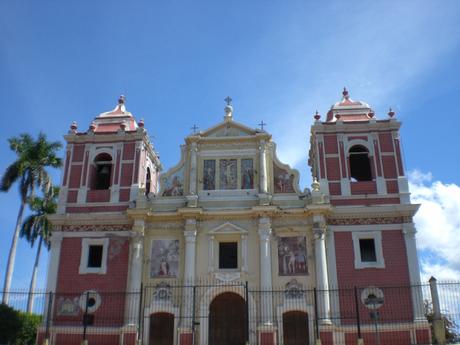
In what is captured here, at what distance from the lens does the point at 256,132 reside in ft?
82.6

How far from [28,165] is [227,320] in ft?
54.9

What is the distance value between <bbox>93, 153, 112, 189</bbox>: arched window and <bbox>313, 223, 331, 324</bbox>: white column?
444 inches

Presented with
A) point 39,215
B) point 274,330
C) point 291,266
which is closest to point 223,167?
point 291,266

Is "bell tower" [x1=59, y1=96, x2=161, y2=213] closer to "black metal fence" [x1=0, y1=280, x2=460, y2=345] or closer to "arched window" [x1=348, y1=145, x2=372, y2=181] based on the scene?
"black metal fence" [x1=0, y1=280, x2=460, y2=345]

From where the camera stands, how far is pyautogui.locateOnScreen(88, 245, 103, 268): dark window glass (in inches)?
938

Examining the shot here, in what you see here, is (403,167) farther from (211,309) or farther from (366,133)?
(211,309)

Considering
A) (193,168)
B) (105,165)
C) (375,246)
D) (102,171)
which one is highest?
(105,165)

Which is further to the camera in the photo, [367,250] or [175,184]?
[175,184]

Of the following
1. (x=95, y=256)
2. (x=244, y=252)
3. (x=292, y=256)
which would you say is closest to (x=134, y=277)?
(x=95, y=256)

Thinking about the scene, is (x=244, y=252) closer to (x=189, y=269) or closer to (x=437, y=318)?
(x=189, y=269)

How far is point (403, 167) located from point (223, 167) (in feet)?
28.9

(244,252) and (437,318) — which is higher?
(244,252)

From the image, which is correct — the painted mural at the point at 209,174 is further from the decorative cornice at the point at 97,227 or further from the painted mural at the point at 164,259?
the decorative cornice at the point at 97,227

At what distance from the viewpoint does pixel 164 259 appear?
23.2 metres
